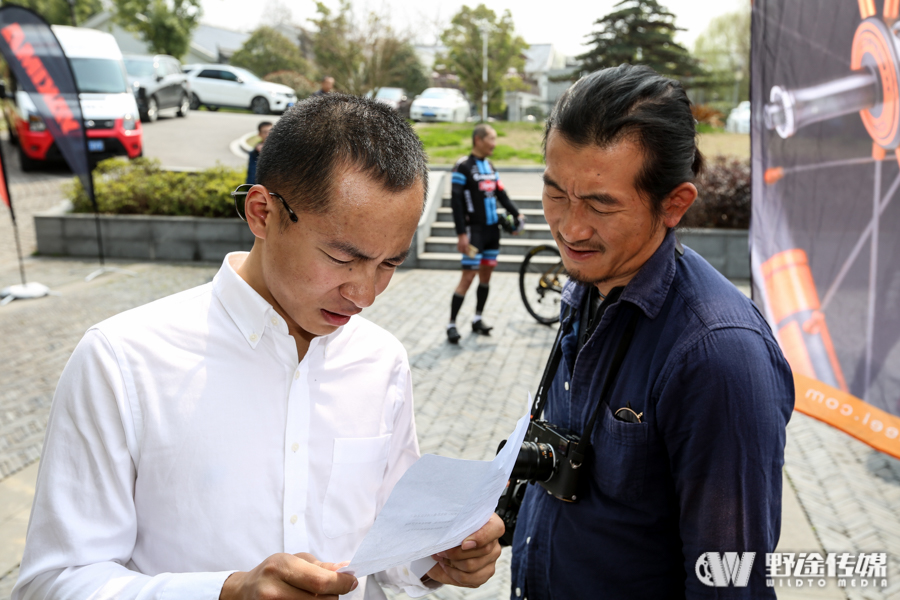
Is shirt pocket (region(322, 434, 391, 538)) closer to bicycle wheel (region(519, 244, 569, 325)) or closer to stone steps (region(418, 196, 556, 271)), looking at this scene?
bicycle wheel (region(519, 244, 569, 325))

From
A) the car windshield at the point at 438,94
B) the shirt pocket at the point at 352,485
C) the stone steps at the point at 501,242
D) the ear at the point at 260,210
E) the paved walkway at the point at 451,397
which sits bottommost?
the paved walkway at the point at 451,397

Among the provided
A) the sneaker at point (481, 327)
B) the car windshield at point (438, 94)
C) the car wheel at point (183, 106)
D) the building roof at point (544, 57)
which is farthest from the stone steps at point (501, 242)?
the building roof at point (544, 57)

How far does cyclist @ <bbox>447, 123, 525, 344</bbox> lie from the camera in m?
7.25

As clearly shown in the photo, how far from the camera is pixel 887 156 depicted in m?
2.33

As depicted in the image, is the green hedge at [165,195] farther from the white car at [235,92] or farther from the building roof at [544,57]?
the building roof at [544,57]

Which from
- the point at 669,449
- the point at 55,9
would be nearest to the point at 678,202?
the point at 669,449

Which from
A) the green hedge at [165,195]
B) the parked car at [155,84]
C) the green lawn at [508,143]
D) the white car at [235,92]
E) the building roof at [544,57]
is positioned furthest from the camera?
the building roof at [544,57]

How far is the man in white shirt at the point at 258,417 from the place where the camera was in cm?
123

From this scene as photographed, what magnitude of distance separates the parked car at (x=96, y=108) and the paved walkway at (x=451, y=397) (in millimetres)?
5946

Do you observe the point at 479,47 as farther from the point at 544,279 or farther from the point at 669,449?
the point at 669,449

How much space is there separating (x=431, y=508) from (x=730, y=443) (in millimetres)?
686

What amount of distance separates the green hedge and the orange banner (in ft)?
31.8

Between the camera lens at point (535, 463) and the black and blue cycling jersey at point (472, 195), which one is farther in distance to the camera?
the black and blue cycling jersey at point (472, 195)

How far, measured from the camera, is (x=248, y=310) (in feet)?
4.87
